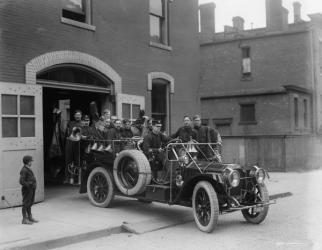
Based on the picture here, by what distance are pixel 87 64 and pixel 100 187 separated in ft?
11.0

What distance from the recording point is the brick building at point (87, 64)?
9.95 metres

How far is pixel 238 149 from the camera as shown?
74.8 ft

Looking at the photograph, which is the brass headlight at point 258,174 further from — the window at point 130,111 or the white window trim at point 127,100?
the window at point 130,111

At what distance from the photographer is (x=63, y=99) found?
14.6 metres

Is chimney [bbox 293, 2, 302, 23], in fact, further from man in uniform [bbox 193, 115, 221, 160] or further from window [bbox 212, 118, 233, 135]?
man in uniform [bbox 193, 115, 221, 160]

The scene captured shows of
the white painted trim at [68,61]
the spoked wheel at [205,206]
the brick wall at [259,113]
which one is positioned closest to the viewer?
the spoked wheel at [205,206]

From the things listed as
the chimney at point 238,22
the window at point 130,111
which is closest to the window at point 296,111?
the chimney at point 238,22

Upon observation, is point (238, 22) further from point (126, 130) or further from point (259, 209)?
point (259, 209)

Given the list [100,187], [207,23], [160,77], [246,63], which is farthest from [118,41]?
[207,23]

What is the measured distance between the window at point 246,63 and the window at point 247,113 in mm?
4143

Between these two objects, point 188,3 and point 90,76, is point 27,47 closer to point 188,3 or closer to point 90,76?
point 90,76

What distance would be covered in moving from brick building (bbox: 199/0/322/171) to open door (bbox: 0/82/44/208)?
68.2 feet

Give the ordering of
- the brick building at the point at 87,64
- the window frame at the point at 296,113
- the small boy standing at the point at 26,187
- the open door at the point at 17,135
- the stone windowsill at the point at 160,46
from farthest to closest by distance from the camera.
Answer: the window frame at the point at 296,113 → the stone windowsill at the point at 160,46 → the brick building at the point at 87,64 → the open door at the point at 17,135 → the small boy standing at the point at 26,187

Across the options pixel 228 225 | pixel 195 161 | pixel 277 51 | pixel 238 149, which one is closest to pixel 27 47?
pixel 195 161
